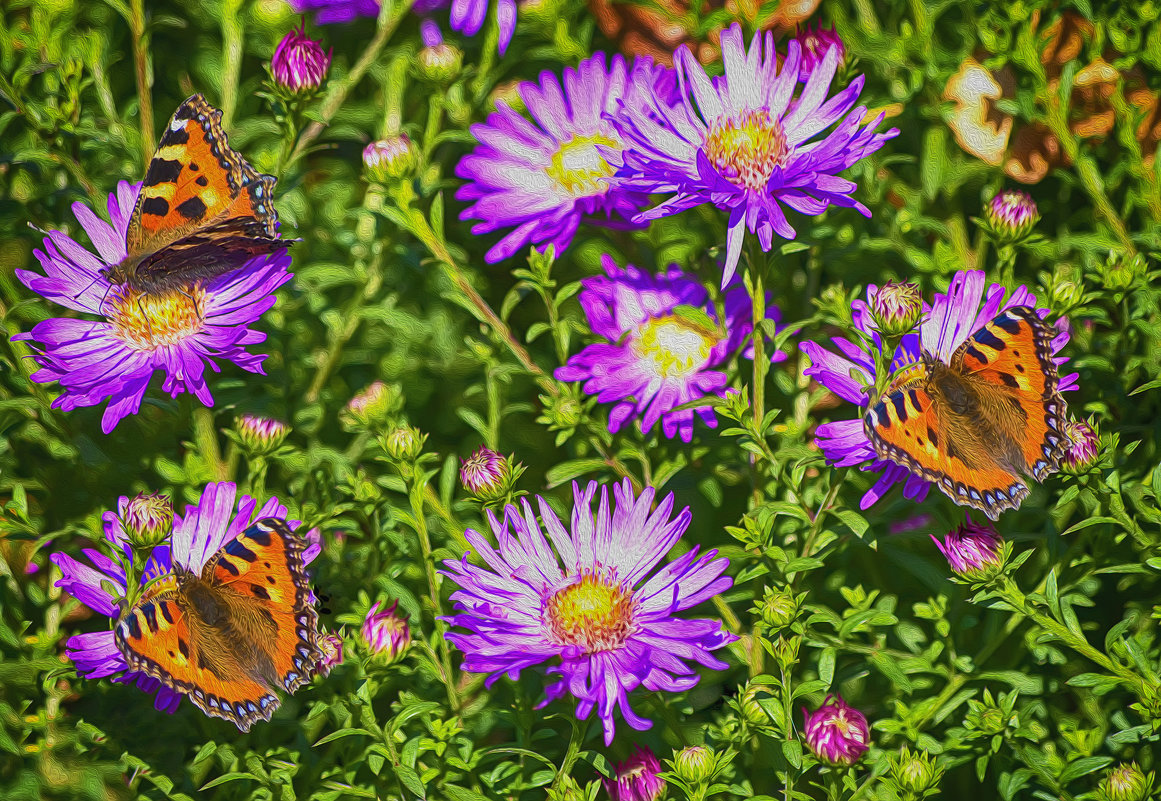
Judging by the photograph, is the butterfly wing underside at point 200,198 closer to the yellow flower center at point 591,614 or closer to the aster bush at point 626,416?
the aster bush at point 626,416

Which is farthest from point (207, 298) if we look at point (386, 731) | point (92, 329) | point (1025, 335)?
point (1025, 335)

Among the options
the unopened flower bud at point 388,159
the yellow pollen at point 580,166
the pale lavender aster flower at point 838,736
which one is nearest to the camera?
the pale lavender aster flower at point 838,736

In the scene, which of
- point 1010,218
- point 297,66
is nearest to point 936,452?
point 1010,218

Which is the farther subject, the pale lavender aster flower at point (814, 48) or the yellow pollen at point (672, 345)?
the yellow pollen at point (672, 345)

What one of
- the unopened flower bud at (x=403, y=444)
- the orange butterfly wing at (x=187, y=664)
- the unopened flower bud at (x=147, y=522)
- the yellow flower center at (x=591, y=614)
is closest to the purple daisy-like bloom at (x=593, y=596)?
the yellow flower center at (x=591, y=614)

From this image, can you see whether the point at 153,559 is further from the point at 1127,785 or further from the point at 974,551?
the point at 1127,785

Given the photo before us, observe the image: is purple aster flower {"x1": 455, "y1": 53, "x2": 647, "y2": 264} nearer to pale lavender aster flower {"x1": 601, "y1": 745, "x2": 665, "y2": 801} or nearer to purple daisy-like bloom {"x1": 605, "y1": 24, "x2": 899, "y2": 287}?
purple daisy-like bloom {"x1": 605, "y1": 24, "x2": 899, "y2": 287}

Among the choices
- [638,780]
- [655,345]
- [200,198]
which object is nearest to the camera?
[638,780]
